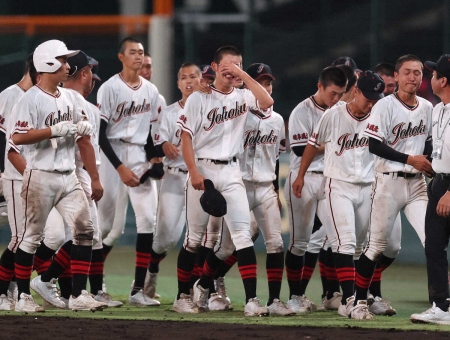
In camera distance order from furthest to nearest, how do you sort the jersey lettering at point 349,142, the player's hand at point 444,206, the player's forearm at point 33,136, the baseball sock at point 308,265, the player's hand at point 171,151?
the player's hand at point 171,151 → the baseball sock at point 308,265 → the jersey lettering at point 349,142 → the player's forearm at point 33,136 → the player's hand at point 444,206

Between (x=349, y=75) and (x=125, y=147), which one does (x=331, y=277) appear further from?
(x=125, y=147)

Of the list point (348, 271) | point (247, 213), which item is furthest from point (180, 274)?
point (348, 271)

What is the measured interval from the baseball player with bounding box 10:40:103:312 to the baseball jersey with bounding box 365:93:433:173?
7.20ft

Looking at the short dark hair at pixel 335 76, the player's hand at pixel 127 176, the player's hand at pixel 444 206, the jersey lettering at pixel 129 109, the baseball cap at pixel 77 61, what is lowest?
the player's hand at pixel 444 206

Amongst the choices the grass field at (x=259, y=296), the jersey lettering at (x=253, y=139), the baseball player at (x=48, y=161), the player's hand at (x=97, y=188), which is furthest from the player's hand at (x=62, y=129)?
the jersey lettering at (x=253, y=139)

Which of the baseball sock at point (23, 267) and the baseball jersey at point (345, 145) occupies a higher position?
the baseball jersey at point (345, 145)

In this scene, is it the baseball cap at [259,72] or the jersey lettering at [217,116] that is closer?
the jersey lettering at [217,116]

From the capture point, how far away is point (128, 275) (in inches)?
442

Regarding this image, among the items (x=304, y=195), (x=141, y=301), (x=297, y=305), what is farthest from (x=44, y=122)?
(x=297, y=305)

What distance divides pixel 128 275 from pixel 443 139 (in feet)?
16.7

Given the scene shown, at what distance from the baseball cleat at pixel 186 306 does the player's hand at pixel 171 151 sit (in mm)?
1386

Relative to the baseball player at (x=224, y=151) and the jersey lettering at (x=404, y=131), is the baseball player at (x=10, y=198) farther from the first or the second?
the jersey lettering at (x=404, y=131)

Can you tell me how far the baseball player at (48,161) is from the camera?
7.31 metres

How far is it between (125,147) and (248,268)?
80.3 inches
